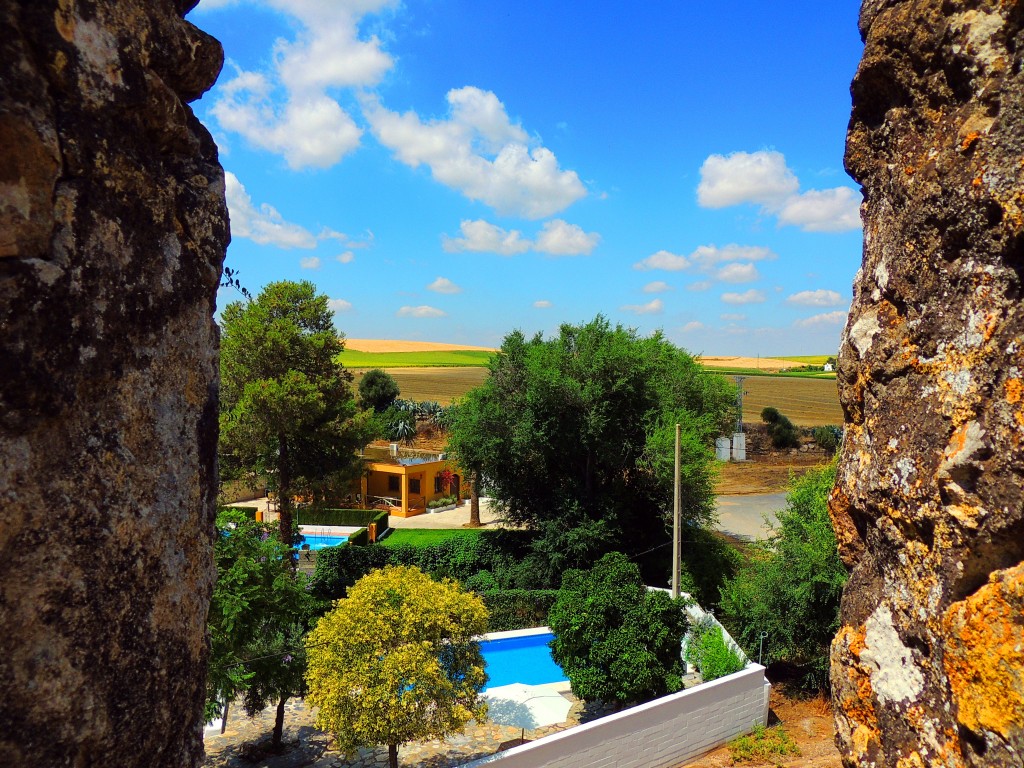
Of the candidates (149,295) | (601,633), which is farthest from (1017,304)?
(601,633)

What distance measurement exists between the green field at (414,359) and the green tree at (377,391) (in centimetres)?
6322

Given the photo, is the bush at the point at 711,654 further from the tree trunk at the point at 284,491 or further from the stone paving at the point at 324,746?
the tree trunk at the point at 284,491

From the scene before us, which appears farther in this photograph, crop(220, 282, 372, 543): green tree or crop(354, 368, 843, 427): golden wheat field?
crop(354, 368, 843, 427): golden wheat field

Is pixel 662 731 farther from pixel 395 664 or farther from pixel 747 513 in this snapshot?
pixel 747 513

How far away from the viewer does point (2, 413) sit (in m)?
2.81

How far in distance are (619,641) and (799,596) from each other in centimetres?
511

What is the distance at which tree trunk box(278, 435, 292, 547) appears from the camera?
902 inches

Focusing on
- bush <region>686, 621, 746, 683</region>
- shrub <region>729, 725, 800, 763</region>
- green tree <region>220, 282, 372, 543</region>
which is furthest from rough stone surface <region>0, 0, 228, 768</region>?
green tree <region>220, 282, 372, 543</region>

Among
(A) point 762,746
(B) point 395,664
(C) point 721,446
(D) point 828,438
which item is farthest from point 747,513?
(B) point 395,664

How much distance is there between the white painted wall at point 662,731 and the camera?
11023 millimetres

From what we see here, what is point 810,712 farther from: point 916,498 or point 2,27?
point 2,27

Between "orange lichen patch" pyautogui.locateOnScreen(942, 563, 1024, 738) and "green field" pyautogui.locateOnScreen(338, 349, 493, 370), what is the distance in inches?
4497

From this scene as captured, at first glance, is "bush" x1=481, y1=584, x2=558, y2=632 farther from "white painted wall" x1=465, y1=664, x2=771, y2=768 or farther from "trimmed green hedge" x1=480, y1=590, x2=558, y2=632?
"white painted wall" x1=465, y1=664, x2=771, y2=768

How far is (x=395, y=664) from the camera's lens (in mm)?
11000
